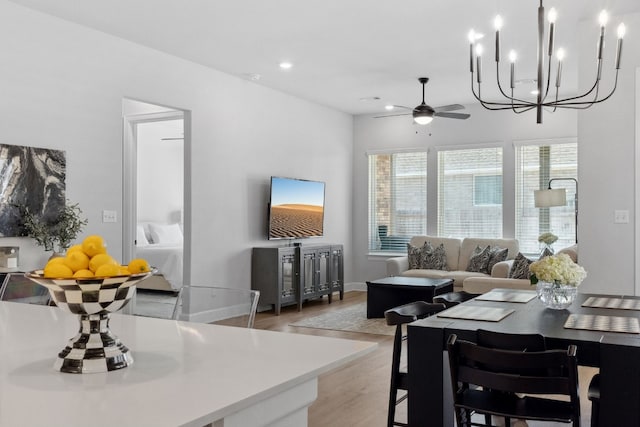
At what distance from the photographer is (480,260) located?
26.2ft

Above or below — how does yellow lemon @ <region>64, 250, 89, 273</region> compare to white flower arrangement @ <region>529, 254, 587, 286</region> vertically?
above

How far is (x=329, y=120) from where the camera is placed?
913 cm

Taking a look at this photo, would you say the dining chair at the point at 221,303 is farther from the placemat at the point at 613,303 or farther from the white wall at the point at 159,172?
the white wall at the point at 159,172

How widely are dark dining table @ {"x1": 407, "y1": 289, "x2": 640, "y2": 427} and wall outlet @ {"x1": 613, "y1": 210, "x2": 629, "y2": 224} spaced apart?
165 centimetres

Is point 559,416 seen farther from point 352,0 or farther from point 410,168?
point 410,168

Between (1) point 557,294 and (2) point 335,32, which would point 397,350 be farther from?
(2) point 335,32

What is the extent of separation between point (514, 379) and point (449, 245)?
6.45m

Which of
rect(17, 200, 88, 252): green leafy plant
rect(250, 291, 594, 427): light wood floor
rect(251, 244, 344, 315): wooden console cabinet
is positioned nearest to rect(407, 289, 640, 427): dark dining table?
rect(250, 291, 594, 427): light wood floor

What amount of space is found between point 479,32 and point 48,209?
3971 millimetres

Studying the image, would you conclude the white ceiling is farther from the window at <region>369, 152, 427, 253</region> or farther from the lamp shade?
the window at <region>369, 152, 427, 253</region>

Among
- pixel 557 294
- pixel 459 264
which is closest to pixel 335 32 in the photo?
pixel 557 294

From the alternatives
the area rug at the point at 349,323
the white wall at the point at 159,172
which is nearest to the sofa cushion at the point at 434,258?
the area rug at the point at 349,323

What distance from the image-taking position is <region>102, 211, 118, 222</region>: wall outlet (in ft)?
17.8

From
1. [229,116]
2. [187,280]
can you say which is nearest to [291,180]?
[229,116]
